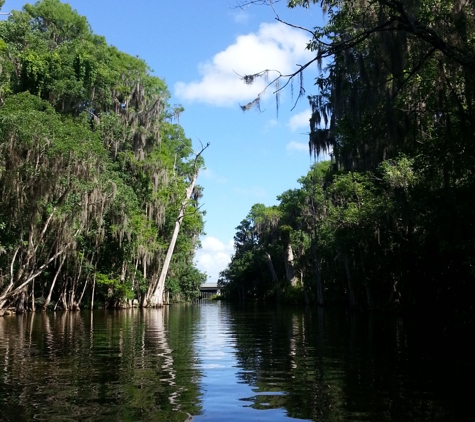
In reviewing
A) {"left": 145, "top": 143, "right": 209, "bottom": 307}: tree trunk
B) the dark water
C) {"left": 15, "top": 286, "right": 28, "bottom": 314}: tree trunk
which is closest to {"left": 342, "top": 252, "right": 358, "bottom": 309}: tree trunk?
{"left": 145, "top": 143, "right": 209, "bottom": 307}: tree trunk

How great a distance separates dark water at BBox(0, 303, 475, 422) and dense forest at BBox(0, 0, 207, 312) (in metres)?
9.30

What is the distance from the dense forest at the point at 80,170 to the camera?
64.6 ft

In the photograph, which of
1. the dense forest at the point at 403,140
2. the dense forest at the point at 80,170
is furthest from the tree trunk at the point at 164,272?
the dense forest at the point at 403,140

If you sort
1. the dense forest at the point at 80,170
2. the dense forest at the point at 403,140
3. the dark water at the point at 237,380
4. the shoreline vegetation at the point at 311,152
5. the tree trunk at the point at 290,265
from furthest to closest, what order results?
the tree trunk at the point at 290,265 < the dense forest at the point at 80,170 < the shoreline vegetation at the point at 311,152 < the dense forest at the point at 403,140 < the dark water at the point at 237,380

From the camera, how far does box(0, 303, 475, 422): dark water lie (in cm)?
520

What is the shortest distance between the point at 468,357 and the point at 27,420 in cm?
718

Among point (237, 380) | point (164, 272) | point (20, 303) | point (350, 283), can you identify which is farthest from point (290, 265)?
point (237, 380)

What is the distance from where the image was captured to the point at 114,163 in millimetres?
29969

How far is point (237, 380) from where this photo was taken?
714 centimetres

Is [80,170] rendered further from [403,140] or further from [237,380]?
[237,380]

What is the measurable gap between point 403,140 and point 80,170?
13703 millimetres

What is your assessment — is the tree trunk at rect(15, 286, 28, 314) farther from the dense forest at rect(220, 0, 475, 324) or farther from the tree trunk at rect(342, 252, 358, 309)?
the tree trunk at rect(342, 252, 358, 309)

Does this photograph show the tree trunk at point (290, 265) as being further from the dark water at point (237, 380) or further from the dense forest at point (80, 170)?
the dark water at point (237, 380)

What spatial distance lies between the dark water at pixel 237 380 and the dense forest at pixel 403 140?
11.6 feet
